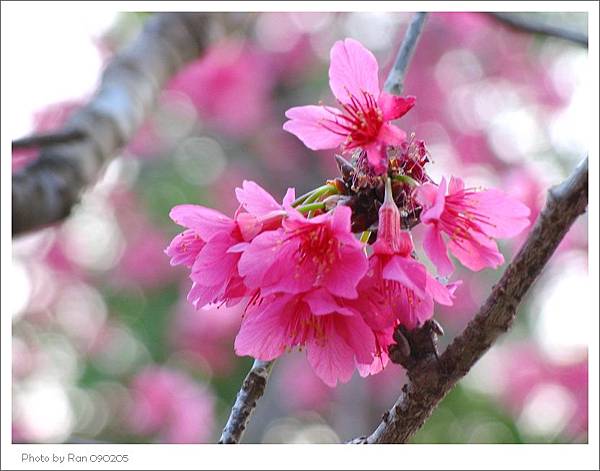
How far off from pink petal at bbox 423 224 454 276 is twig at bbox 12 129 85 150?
645 millimetres

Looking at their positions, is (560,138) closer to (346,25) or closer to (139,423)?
(346,25)

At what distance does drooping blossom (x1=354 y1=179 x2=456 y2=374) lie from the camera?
0.58 meters

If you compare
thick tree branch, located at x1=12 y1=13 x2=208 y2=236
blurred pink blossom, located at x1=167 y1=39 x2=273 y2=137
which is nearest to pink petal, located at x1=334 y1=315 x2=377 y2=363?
thick tree branch, located at x1=12 y1=13 x2=208 y2=236

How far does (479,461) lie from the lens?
107cm

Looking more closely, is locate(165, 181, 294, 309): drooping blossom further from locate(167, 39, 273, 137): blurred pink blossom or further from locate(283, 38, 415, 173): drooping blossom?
locate(167, 39, 273, 137): blurred pink blossom

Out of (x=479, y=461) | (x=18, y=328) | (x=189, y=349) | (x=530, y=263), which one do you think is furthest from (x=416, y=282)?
(x=18, y=328)

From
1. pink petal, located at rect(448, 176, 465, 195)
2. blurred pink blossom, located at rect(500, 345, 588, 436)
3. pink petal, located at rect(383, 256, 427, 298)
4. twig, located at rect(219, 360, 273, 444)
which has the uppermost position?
pink petal, located at rect(448, 176, 465, 195)

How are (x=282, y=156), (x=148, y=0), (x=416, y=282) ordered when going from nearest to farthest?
(x=416, y=282)
(x=148, y=0)
(x=282, y=156)

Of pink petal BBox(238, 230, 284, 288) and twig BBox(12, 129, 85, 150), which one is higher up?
pink petal BBox(238, 230, 284, 288)

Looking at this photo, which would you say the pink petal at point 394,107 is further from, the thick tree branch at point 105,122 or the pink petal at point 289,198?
the thick tree branch at point 105,122

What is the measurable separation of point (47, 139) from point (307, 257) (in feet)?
2.01

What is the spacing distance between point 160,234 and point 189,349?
0.48 meters

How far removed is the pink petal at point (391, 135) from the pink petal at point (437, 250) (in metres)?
0.07

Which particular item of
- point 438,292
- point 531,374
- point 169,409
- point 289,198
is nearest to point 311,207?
point 289,198
